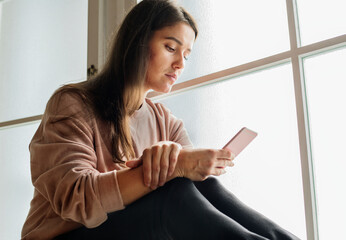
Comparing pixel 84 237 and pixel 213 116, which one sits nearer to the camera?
pixel 84 237

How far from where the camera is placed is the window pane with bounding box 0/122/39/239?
5.21 feet

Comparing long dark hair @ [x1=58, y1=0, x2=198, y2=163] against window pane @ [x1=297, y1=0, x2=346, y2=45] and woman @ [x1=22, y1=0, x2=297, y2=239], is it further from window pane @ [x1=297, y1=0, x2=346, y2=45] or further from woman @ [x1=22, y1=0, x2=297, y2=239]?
window pane @ [x1=297, y1=0, x2=346, y2=45]

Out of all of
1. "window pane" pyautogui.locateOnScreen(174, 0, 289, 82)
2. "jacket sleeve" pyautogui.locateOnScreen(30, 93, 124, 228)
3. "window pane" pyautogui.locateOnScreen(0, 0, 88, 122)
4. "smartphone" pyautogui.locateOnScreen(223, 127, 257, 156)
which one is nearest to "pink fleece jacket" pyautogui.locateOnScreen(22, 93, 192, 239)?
"jacket sleeve" pyautogui.locateOnScreen(30, 93, 124, 228)

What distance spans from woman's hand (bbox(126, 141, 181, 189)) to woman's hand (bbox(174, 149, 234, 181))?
0.02 m

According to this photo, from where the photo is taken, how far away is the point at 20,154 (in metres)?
1.66

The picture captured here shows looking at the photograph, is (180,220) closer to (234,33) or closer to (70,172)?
(70,172)

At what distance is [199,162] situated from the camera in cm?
80

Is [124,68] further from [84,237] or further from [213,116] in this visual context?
[84,237]

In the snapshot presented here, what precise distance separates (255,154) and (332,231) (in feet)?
0.88

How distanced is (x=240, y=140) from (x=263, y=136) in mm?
244

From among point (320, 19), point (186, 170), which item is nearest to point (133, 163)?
point (186, 170)

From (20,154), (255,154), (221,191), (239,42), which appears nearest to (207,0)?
(239,42)

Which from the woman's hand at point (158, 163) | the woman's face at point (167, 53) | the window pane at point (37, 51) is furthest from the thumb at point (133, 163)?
the window pane at point (37, 51)

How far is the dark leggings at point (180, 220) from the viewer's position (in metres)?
0.63
